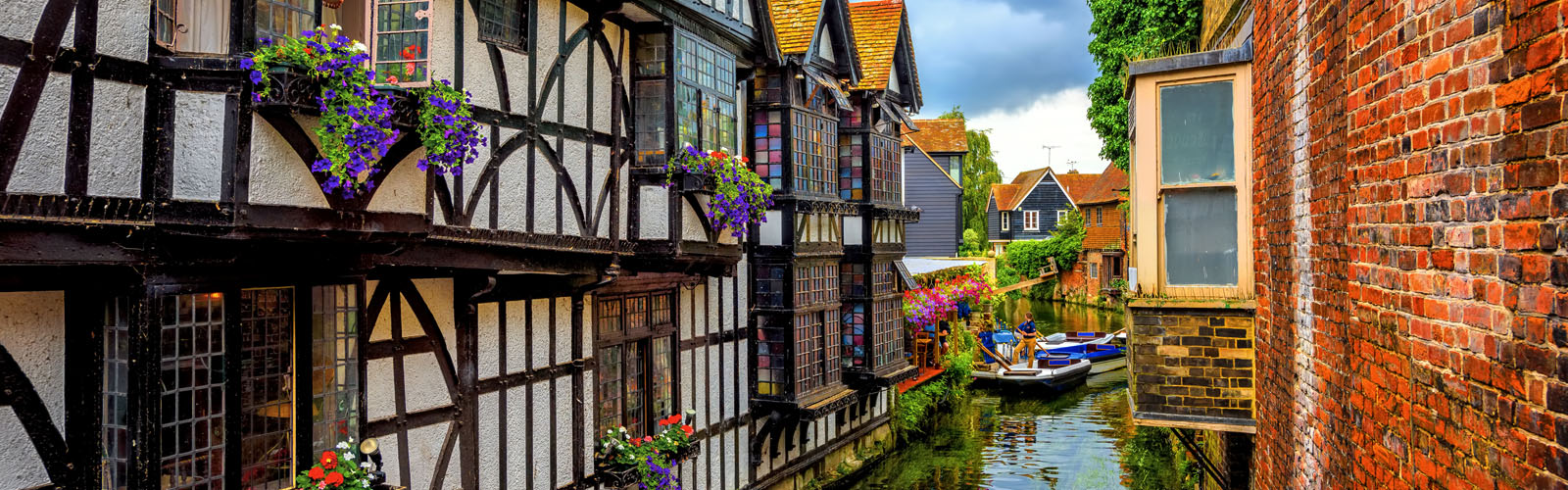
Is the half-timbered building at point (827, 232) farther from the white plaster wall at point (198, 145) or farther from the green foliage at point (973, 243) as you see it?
the green foliage at point (973, 243)

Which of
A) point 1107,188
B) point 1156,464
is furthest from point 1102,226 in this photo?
point 1156,464

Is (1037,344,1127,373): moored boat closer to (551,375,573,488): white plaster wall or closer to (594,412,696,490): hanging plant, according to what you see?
(594,412,696,490): hanging plant

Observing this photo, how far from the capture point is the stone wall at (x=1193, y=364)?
8266 mm

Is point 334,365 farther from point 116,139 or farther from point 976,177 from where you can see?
point 976,177

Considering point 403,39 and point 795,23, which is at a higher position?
point 795,23

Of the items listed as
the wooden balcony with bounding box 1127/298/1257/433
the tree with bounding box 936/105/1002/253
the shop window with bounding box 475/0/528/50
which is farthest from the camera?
the tree with bounding box 936/105/1002/253

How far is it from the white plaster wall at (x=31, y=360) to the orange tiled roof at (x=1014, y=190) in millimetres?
60103

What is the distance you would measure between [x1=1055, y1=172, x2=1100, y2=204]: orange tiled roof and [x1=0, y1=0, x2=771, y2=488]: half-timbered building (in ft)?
187

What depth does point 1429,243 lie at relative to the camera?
347 centimetres

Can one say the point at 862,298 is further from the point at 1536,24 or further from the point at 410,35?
the point at 1536,24

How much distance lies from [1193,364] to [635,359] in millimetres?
6004

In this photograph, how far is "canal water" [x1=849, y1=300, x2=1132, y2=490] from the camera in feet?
60.2

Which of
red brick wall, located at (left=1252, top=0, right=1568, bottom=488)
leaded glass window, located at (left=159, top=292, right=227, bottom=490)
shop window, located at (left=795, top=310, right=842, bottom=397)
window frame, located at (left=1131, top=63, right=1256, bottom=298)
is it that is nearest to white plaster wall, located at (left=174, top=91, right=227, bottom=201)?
leaded glass window, located at (left=159, top=292, right=227, bottom=490)

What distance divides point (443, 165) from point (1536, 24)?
567 cm
